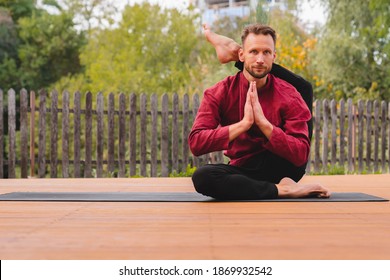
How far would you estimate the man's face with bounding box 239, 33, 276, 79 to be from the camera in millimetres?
3090

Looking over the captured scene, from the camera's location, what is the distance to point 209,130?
3041mm

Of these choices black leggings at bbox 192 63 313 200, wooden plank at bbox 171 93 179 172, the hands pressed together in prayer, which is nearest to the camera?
the hands pressed together in prayer

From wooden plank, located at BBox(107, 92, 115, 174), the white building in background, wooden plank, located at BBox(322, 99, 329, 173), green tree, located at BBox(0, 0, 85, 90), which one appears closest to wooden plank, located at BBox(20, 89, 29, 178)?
wooden plank, located at BBox(107, 92, 115, 174)

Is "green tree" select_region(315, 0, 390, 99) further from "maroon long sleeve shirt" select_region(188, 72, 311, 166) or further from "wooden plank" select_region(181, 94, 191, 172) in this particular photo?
"maroon long sleeve shirt" select_region(188, 72, 311, 166)

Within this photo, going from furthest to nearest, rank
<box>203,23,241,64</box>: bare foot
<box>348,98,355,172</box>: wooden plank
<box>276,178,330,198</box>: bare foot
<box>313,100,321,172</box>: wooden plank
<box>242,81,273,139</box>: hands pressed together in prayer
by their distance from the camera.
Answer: <box>348,98,355,172</box>: wooden plank → <box>313,100,321,172</box>: wooden plank → <box>203,23,241,64</box>: bare foot → <box>276,178,330,198</box>: bare foot → <box>242,81,273,139</box>: hands pressed together in prayer

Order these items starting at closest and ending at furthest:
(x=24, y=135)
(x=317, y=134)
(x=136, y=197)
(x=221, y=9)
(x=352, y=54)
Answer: (x=136, y=197) < (x=24, y=135) < (x=317, y=134) < (x=352, y=54) < (x=221, y=9)

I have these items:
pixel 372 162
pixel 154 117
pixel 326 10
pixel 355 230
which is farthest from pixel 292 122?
pixel 326 10

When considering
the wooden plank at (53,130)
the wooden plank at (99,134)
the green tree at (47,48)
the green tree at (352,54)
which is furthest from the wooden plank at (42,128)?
the green tree at (47,48)

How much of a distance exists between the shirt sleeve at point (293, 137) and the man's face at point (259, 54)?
0.26 metres

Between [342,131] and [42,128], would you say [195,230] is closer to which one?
[42,128]

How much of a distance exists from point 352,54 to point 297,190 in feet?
33.0

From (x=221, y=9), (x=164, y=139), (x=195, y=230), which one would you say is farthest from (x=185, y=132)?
(x=221, y=9)

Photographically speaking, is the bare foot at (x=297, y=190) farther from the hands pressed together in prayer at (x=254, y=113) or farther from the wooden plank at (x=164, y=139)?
the wooden plank at (x=164, y=139)

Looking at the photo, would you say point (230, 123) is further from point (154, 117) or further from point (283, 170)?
point (154, 117)
